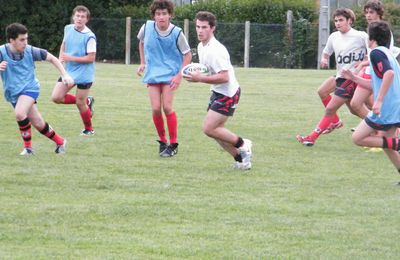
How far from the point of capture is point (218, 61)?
9.73 metres

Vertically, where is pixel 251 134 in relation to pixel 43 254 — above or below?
below

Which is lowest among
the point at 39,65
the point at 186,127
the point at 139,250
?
the point at 39,65

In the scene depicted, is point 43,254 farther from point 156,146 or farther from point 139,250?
point 156,146

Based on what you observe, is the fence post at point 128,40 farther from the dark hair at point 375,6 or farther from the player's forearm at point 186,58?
the player's forearm at point 186,58

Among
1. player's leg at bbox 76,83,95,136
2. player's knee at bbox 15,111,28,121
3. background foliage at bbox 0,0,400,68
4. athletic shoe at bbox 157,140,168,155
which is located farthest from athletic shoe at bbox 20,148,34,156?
background foliage at bbox 0,0,400,68

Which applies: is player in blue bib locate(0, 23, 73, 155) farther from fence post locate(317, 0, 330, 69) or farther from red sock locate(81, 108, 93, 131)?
fence post locate(317, 0, 330, 69)

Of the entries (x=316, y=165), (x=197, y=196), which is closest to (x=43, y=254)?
(x=197, y=196)

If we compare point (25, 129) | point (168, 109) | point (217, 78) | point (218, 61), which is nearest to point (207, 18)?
point (218, 61)

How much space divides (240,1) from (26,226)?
3565cm

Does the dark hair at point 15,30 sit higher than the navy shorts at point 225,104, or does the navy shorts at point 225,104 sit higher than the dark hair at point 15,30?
the dark hair at point 15,30

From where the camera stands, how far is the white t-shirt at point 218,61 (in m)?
9.74

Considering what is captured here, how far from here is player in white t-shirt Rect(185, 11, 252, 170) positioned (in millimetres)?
9758

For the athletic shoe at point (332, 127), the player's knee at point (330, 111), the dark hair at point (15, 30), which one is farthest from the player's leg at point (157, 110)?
the athletic shoe at point (332, 127)

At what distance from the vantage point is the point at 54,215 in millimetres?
7582
